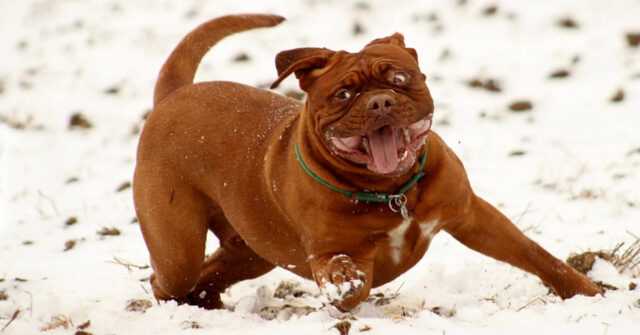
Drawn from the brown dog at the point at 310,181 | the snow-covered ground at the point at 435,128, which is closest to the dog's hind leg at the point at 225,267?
the brown dog at the point at 310,181

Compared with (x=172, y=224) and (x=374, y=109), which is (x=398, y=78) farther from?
(x=172, y=224)

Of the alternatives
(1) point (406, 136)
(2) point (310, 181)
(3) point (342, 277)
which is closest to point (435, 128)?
(2) point (310, 181)

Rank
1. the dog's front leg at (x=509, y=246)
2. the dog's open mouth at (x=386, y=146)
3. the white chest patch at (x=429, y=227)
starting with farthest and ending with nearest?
the dog's front leg at (x=509, y=246), the white chest patch at (x=429, y=227), the dog's open mouth at (x=386, y=146)

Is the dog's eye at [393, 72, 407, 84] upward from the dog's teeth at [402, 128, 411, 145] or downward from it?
upward

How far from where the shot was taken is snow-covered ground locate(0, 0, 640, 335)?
4078 mm

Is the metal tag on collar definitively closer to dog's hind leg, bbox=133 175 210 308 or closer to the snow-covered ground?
the snow-covered ground

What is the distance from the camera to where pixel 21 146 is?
8328 millimetres

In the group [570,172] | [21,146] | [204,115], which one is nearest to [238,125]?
[204,115]

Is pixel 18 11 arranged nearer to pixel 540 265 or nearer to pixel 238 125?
pixel 238 125

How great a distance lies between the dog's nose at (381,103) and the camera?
135 inches

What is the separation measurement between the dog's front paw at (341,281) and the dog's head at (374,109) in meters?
0.45

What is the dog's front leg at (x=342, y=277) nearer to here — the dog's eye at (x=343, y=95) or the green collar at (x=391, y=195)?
the green collar at (x=391, y=195)

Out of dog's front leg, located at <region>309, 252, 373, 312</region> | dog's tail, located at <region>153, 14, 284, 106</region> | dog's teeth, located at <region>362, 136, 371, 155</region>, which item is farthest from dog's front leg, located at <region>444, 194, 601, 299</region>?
dog's tail, located at <region>153, 14, 284, 106</region>

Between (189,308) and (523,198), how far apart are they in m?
2.71
